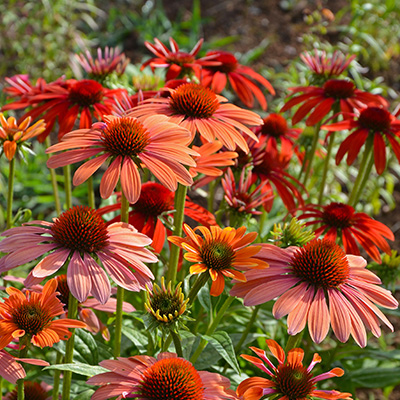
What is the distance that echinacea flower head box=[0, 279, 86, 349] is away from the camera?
109 centimetres

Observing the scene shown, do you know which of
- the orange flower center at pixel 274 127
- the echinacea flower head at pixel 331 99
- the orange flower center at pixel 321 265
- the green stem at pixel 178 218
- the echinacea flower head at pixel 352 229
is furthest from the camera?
the orange flower center at pixel 274 127

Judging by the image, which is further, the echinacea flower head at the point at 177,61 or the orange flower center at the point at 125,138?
the echinacea flower head at the point at 177,61

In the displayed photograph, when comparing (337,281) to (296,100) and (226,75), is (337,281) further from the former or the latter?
(226,75)

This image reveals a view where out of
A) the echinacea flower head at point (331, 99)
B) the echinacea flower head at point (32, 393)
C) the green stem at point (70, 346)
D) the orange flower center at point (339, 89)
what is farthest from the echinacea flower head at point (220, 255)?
the orange flower center at point (339, 89)

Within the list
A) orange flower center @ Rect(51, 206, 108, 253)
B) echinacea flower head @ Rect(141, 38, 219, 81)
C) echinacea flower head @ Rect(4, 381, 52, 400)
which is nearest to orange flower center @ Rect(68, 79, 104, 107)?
echinacea flower head @ Rect(141, 38, 219, 81)

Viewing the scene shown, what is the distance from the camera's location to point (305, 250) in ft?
4.09

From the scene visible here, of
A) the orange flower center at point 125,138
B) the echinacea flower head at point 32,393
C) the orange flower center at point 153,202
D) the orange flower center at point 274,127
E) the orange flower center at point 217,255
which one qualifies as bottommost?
the echinacea flower head at point 32,393

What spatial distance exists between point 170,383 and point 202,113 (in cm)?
72

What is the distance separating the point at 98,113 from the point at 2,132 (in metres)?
0.30

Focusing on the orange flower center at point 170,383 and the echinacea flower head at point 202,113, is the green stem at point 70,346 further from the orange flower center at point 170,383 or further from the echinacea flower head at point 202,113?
the echinacea flower head at point 202,113

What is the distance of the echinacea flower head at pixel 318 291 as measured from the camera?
1.12 m

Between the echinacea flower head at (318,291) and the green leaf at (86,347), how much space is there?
52 centimetres

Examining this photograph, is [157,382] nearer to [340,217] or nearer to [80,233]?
[80,233]

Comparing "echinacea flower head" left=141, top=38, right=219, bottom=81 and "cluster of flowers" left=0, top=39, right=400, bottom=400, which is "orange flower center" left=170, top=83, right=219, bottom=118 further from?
"echinacea flower head" left=141, top=38, right=219, bottom=81
